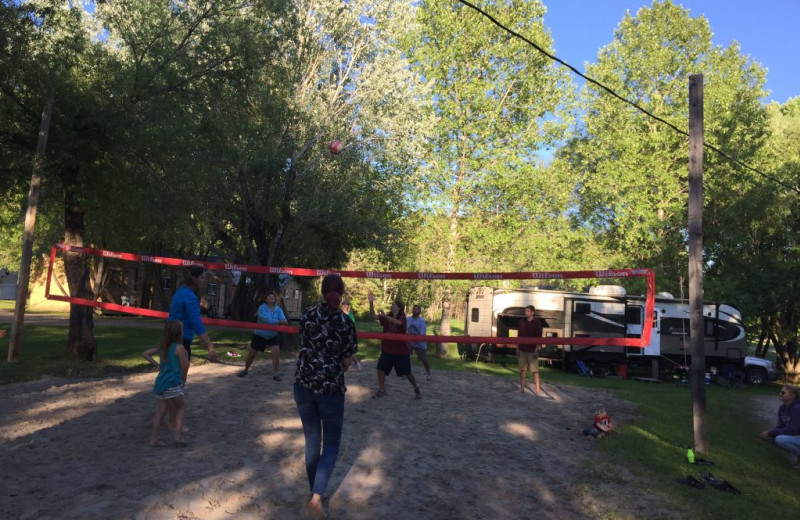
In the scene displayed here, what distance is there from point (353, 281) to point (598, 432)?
42.1 metres

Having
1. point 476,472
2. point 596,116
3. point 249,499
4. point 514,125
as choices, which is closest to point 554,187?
point 514,125

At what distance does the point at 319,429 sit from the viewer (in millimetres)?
5188

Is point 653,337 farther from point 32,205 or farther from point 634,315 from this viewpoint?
point 32,205

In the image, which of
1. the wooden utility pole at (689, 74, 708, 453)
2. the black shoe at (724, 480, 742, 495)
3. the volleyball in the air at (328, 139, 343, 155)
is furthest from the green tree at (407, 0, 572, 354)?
the black shoe at (724, 480, 742, 495)

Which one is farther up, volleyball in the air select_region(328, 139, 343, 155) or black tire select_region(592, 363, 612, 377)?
volleyball in the air select_region(328, 139, 343, 155)

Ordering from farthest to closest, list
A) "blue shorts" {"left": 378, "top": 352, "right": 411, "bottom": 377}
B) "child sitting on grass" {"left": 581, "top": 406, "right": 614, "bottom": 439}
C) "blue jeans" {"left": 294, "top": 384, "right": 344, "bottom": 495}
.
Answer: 1. "blue shorts" {"left": 378, "top": 352, "right": 411, "bottom": 377}
2. "child sitting on grass" {"left": 581, "top": 406, "right": 614, "bottom": 439}
3. "blue jeans" {"left": 294, "top": 384, "right": 344, "bottom": 495}

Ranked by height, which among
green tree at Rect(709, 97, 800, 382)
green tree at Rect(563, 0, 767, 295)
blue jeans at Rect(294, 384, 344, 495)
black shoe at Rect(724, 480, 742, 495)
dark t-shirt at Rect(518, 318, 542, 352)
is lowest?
black shoe at Rect(724, 480, 742, 495)

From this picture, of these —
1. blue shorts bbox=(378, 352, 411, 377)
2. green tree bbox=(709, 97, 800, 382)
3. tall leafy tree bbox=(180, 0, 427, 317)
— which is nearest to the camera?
blue shorts bbox=(378, 352, 411, 377)

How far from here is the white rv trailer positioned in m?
21.3

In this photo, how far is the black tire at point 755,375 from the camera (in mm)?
21438

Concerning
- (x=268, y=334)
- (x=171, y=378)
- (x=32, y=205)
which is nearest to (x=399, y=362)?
(x=268, y=334)

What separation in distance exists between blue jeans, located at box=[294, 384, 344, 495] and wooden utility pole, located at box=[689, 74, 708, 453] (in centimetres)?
579

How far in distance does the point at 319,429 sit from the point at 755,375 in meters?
Result: 21.4

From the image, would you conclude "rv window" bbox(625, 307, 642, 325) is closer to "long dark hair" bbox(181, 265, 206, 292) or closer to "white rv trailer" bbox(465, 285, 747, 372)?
"white rv trailer" bbox(465, 285, 747, 372)
